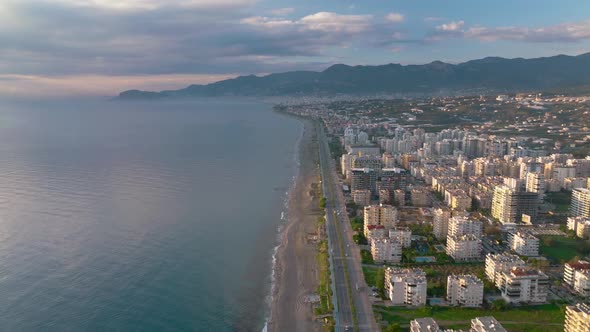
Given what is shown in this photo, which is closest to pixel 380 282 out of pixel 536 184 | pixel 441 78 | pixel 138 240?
pixel 138 240

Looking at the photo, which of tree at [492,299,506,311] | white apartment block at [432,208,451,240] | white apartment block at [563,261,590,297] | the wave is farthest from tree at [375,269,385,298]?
white apartment block at [563,261,590,297]

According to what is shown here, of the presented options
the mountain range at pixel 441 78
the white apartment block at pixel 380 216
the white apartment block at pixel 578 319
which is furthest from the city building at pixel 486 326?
the mountain range at pixel 441 78

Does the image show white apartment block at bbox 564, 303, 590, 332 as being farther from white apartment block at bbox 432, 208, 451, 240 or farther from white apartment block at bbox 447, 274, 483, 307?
white apartment block at bbox 432, 208, 451, 240

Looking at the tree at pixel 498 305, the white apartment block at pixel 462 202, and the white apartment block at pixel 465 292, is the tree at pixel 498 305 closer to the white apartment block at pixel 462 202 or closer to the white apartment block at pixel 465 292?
the white apartment block at pixel 465 292

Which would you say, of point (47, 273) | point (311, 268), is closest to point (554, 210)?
point (311, 268)

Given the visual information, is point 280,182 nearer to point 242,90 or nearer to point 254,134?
point 254,134

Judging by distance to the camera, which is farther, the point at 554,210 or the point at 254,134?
the point at 254,134
